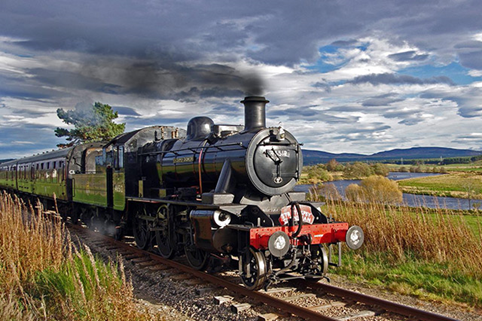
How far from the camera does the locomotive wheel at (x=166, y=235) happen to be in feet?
29.9

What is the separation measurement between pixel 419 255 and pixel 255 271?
13.3 ft

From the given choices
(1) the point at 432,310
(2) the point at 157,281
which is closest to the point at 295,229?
(1) the point at 432,310

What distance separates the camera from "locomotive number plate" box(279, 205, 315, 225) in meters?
7.24

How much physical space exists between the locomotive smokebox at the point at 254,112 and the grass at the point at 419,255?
349cm

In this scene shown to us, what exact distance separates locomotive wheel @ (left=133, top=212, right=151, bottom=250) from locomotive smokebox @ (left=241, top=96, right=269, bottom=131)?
4044 mm

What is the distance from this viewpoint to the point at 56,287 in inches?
224

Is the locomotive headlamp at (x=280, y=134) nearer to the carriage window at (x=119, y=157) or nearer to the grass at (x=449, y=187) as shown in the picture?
the carriage window at (x=119, y=157)

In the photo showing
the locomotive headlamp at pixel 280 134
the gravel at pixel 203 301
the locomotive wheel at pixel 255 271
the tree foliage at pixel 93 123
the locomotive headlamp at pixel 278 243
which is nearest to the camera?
the gravel at pixel 203 301

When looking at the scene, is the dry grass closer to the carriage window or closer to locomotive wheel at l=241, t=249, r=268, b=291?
locomotive wheel at l=241, t=249, r=268, b=291

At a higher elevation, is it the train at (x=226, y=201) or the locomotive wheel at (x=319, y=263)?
the train at (x=226, y=201)

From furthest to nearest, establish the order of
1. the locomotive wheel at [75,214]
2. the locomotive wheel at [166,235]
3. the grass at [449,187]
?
the locomotive wheel at [75,214], the grass at [449,187], the locomotive wheel at [166,235]

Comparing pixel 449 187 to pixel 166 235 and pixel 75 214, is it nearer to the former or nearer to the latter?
pixel 166 235

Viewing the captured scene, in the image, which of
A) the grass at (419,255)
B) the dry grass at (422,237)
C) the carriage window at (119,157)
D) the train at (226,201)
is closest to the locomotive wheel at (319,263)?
the train at (226,201)

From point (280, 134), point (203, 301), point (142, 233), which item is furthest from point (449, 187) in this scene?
point (203, 301)
